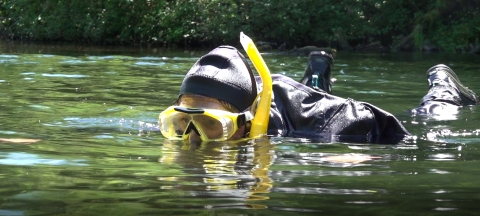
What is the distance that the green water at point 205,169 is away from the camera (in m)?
2.77

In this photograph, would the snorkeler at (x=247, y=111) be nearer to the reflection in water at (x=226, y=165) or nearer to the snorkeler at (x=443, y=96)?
the reflection in water at (x=226, y=165)

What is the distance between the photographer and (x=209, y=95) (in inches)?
187

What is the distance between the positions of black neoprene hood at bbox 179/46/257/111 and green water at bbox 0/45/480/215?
1.06ft

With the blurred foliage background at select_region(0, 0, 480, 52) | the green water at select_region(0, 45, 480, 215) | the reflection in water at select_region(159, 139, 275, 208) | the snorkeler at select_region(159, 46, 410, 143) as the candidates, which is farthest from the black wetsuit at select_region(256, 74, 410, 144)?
the blurred foliage background at select_region(0, 0, 480, 52)

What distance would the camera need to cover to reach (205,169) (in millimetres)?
3678

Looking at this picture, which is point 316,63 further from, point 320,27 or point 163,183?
point 320,27

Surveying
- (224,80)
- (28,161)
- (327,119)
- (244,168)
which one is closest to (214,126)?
(224,80)

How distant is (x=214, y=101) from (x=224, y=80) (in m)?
0.15

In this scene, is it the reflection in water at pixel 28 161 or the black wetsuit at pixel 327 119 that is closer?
the reflection in water at pixel 28 161

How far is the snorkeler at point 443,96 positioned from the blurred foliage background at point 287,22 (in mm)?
14594

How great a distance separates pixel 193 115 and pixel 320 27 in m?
19.7

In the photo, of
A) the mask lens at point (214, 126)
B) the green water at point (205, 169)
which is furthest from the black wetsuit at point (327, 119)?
the mask lens at point (214, 126)

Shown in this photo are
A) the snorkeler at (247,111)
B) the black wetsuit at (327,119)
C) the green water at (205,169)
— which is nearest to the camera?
the green water at (205,169)

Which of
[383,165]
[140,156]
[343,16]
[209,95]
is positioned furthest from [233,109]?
[343,16]
